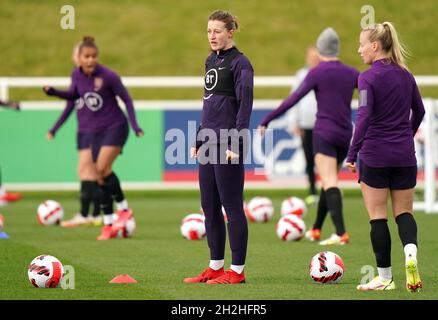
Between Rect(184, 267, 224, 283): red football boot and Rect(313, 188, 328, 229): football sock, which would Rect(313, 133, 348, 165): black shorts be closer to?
Rect(313, 188, 328, 229): football sock

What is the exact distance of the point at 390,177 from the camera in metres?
9.71

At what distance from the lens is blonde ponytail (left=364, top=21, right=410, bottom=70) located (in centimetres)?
964

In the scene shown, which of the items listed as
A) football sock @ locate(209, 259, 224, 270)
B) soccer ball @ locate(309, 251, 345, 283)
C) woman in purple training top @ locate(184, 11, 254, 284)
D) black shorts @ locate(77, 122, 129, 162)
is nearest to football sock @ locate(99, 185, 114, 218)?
black shorts @ locate(77, 122, 129, 162)

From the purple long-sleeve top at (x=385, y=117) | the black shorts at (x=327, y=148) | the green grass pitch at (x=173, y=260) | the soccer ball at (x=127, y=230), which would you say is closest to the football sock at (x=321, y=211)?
the green grass pitch at (x=173, y=260)

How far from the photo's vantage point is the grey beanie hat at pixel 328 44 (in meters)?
13.8

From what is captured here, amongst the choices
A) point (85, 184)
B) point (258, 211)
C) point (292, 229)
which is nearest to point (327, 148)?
point (292, 229)

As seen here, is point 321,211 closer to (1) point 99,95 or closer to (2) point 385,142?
(1) point 99,95

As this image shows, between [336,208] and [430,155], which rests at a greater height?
[430,155]

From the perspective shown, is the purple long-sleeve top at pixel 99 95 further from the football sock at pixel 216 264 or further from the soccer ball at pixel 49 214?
the football sock at pixel 216 264

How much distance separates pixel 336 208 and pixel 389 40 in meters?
4.59

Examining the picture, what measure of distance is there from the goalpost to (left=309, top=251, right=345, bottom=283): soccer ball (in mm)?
8772

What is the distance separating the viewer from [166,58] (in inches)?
1191
